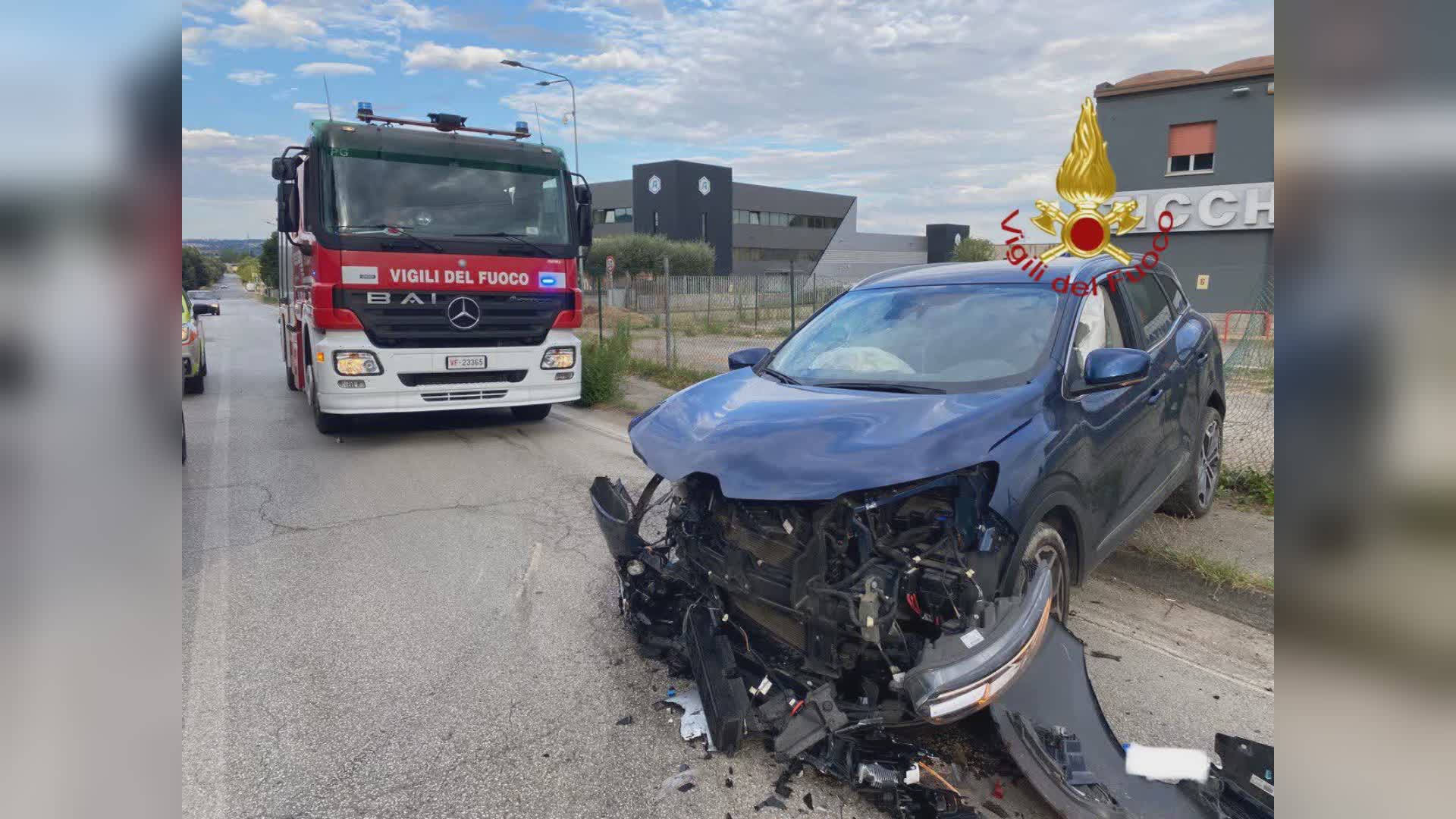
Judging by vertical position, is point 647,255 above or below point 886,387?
above

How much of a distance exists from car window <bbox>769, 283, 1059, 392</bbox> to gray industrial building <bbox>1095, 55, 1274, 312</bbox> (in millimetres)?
23539

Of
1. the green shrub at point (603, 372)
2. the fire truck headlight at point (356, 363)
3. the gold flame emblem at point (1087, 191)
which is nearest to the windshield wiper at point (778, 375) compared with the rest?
the gold flame emblem at point (1087, 191)

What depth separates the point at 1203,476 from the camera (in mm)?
5910

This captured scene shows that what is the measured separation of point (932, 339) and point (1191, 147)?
1044 inches

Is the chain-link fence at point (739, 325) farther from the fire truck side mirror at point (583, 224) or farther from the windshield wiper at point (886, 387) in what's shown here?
the fire truck side mirror at point (583, 224)

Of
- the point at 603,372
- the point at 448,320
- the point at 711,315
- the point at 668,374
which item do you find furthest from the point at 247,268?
the point at 448,320

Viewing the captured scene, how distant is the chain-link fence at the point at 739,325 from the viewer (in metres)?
7.32

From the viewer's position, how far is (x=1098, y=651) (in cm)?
405

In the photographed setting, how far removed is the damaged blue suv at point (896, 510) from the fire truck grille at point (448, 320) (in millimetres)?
4730

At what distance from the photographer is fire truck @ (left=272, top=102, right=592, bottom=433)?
8227mm

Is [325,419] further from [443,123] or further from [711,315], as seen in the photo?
[711,315]
